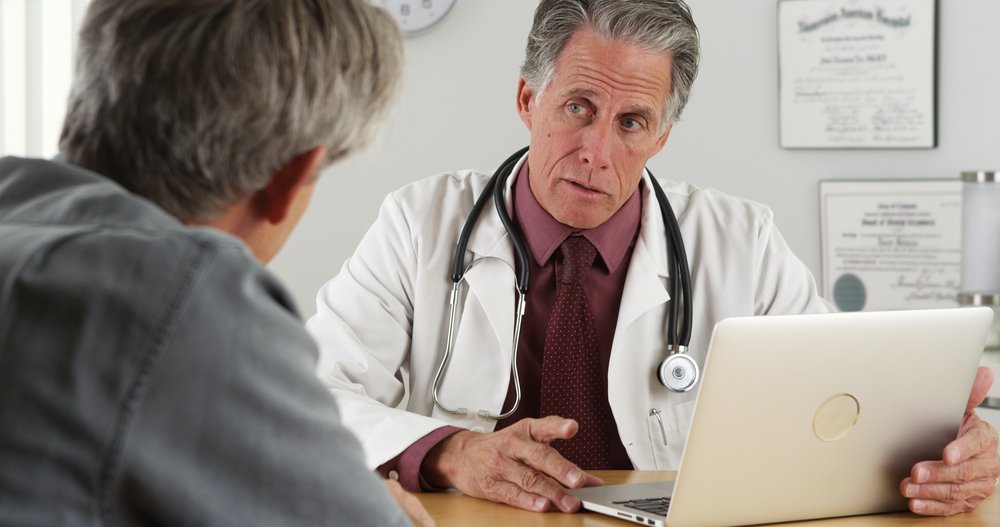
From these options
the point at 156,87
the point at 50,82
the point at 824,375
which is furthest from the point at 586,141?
the point at 50,82

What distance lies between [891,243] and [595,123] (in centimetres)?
134

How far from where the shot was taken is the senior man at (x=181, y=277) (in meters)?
0.66

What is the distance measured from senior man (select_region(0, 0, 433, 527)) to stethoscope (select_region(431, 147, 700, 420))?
973mm

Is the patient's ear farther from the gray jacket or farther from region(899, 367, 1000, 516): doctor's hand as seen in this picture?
region(899, 367, 1000, 516): doctor's hand

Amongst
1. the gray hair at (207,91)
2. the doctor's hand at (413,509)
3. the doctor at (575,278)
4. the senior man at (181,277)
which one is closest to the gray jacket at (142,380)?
the senior man at (181,277)

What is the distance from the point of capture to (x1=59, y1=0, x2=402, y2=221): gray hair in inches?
32.1

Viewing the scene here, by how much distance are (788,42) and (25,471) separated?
2.64 meters

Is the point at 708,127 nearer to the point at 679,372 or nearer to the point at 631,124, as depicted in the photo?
the point at 631,124

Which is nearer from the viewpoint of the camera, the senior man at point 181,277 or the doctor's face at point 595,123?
the senior man at point 181,277

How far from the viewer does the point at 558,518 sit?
53.7 inches

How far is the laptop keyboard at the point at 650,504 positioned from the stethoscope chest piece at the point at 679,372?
1.43ft

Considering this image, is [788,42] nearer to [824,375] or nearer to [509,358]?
[509,358]

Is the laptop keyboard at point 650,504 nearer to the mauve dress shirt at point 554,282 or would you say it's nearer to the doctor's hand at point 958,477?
the doctor's hand at point 958,477

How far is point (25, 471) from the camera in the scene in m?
0.66
